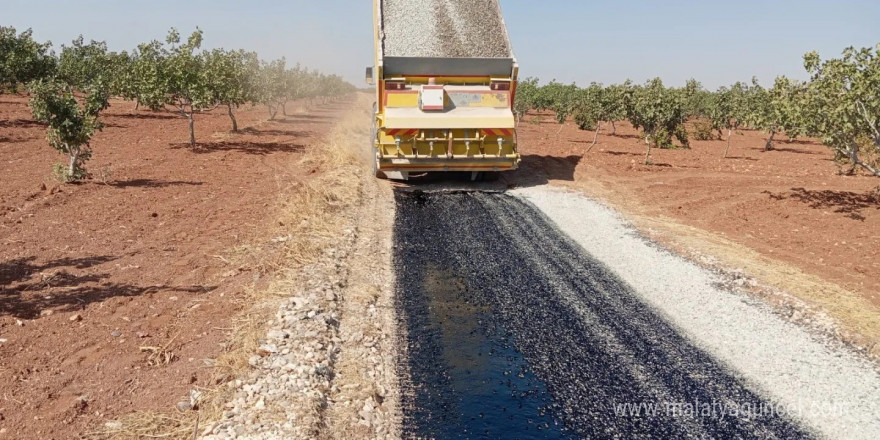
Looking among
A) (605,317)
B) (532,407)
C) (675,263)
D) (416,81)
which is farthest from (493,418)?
(416,81)

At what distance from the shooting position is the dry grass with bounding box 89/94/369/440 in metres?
5.22

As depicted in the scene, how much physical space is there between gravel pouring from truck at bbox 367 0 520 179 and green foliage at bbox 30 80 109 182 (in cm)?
822

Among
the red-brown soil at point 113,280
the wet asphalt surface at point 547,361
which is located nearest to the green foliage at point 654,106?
the wet asphalt surface at point 547,361

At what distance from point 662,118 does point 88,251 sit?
21104mm

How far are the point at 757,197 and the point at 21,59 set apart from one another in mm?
36275

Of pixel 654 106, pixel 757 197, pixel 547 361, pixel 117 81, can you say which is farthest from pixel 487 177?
pixel 117 81

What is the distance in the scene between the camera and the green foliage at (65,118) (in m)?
13.8

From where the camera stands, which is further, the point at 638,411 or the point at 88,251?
the point at 88,251

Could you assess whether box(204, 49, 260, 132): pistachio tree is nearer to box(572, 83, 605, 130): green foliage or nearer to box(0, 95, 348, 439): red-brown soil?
box(0, 95, 348, 439): red-brown soil

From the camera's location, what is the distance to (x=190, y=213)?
12.6 metres

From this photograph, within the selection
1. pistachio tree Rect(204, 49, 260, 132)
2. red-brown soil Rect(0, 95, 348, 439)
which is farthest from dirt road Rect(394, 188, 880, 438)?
pistachio tree Rect(204, 49, 260, 132)

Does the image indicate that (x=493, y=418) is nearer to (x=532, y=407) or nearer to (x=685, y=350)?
(x=532, y=407)

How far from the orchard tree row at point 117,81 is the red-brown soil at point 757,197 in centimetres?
1427

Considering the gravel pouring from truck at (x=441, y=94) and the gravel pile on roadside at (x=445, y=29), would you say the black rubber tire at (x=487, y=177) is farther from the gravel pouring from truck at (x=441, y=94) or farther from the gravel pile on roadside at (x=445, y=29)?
the gravel pile on roadside at (x=445, y=29)
